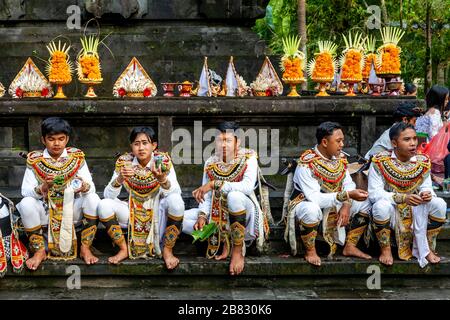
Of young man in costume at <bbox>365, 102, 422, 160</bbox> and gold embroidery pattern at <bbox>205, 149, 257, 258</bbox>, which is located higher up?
young man in costume at <bbox>365, 102, 422, 160</bbox>

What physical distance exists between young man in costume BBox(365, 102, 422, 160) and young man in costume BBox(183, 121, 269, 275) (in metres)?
1.29

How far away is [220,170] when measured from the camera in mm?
6293

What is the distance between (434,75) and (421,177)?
54.7 ft

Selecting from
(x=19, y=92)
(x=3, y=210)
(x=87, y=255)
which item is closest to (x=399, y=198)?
(x=87, y=255)

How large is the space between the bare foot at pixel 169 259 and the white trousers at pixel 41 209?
678 millimetres

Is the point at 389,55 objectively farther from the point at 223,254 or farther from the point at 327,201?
the point at 223,254

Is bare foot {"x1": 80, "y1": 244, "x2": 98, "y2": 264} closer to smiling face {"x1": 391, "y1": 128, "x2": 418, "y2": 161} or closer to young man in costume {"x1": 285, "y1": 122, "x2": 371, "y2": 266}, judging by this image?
young man in costume {"x1": 285, "y1": 122, "x2": 371, "y2": 266}

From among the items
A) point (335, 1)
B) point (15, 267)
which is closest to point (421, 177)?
point (15, 267)

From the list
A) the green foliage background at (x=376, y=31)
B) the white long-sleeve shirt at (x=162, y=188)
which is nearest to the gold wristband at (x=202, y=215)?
the white long-sleeve shirt at (x=162, y=188)

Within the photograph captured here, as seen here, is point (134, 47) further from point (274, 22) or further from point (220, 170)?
point (274, 22)

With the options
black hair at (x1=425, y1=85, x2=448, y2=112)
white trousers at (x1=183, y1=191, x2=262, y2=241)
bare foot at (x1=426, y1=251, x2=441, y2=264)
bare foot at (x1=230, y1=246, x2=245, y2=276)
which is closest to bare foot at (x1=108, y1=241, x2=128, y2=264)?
white trousers at (x1=183, y1=191, x2=262, y2=241)

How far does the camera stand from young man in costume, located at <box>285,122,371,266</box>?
6090 millimetres

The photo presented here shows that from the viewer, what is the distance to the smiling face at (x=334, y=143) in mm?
6180

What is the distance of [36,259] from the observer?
6.02 m
